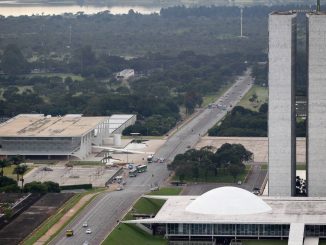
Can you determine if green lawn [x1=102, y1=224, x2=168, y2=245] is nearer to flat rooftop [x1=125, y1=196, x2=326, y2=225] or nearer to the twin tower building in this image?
flat rooftop [x1=125, y1=196, x2=326, y2=225]

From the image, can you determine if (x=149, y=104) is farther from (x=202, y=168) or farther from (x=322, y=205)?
(x=322, y=205)

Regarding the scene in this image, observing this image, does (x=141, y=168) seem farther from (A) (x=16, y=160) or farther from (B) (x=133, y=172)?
(A) (x=16, y=160)

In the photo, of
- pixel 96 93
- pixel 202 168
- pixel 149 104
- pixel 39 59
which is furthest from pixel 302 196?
pixel 39 59

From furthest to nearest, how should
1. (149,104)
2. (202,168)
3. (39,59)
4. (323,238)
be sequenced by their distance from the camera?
1. (39,59)
2. (149,104)
3. (202,168)
4. (323,238)

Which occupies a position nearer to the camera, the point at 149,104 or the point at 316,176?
the point at 316,176

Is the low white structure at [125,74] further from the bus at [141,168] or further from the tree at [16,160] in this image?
the bus at [141,168]

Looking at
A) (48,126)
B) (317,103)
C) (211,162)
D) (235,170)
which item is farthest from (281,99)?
(48,126)

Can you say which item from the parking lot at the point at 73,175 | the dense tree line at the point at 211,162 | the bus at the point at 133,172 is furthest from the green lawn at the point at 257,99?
the parking lot at the point at 73,175
